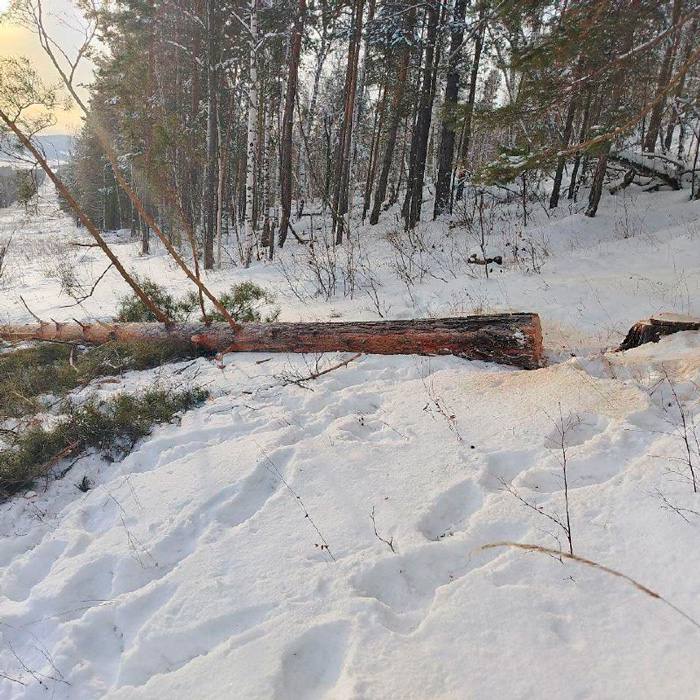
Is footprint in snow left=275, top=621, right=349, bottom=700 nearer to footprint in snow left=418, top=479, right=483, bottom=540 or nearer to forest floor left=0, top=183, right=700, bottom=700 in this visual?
forest floor left=0, top=183, right=700, bottom=700

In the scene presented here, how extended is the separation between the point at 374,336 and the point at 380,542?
2679 millimetres

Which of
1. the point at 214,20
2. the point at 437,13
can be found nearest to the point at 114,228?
the point at 214,20

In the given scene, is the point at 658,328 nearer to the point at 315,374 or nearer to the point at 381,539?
the point at 315,374

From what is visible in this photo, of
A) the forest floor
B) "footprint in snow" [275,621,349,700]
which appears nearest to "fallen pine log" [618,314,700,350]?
the forest floor

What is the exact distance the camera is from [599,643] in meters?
1.65

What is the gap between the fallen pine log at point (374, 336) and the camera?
430 cm

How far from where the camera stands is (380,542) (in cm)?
236

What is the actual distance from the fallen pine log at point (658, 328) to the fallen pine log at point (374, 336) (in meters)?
0.84

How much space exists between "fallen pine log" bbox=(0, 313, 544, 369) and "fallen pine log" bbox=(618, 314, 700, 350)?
837 millimetres

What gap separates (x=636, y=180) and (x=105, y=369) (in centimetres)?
1438

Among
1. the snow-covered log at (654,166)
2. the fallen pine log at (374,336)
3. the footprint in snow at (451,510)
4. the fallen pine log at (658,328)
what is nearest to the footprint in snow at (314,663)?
the footprint in snow at (451,510)

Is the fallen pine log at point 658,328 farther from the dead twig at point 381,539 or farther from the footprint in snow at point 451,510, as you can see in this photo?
the dead twig at point 381,539

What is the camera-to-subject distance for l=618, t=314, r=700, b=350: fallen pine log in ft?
13.6

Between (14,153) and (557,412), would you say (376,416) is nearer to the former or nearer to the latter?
(557,412)
